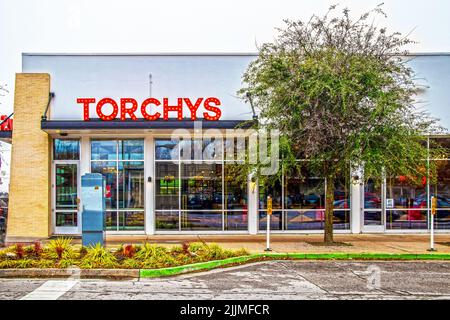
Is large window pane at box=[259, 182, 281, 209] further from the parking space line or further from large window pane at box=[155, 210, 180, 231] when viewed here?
the parking space line

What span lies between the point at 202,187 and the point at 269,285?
891 centimetres

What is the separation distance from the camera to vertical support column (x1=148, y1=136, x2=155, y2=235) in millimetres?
18188

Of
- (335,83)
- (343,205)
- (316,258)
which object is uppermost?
(335,83)

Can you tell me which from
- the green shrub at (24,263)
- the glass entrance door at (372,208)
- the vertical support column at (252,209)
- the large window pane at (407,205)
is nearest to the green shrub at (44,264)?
the green shrub at (24,263)

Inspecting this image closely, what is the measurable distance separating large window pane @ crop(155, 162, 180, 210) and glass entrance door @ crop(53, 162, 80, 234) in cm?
302

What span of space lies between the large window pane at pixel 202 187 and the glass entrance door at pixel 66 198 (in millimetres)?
4096

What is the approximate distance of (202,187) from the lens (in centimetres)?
1855

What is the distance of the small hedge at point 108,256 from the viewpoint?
1117cm

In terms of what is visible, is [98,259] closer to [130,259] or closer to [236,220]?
[130,259]

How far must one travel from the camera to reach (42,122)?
16.6 m

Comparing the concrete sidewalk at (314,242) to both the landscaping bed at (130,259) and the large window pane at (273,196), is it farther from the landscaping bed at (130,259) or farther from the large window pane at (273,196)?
the large window pane at (273,196)

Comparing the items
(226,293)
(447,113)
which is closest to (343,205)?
(447,113)
